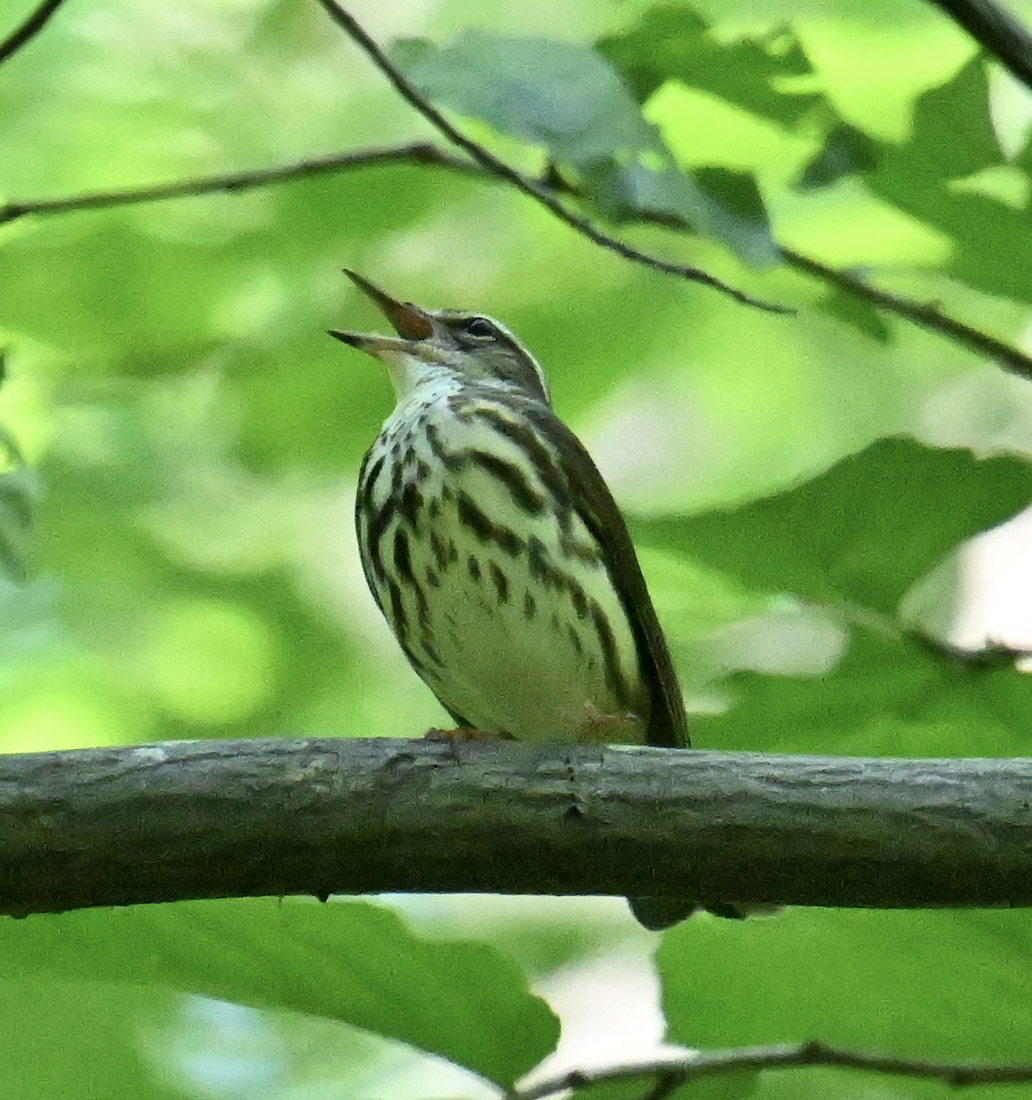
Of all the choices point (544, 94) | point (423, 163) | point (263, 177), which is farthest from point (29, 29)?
point (544, 94)

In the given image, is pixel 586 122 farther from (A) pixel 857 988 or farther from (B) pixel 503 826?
(A) pixel 857 988

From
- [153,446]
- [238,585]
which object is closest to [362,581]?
[238,585]

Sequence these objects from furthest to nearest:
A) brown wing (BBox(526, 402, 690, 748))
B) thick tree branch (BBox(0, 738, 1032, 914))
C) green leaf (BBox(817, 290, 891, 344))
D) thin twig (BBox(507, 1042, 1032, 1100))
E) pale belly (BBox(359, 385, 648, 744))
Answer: brown wing (BBox(526, 402, 690, 748)) → pale belly (BBox(359, 385, 648, 744)) → green leaf (BBox(817, 290, 891, 344)) → thick tree branch (BBox(0, 738, 1032, 914)) → thin twig (BBox(507, 1042, 1032, 1100))

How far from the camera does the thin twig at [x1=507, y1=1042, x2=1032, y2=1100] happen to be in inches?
72.1

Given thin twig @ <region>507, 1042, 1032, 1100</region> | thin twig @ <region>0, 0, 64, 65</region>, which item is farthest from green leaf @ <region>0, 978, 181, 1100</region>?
thin twig @ <region>0, 0, 64, 65</region>

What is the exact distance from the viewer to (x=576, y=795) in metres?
2.05

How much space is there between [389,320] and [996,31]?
1876 mm

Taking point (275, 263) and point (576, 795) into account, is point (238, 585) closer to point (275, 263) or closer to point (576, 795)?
point (275, 263)

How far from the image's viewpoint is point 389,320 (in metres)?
3.61

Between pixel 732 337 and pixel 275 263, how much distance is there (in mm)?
1089

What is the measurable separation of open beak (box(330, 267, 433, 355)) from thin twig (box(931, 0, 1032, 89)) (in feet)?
4.48

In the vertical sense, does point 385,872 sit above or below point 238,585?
below

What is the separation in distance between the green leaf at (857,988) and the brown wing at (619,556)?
123 centimetres

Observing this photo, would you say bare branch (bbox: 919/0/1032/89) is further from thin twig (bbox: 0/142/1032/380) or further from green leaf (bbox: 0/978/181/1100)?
green leaf (bbox: 0/978/181/1100)
